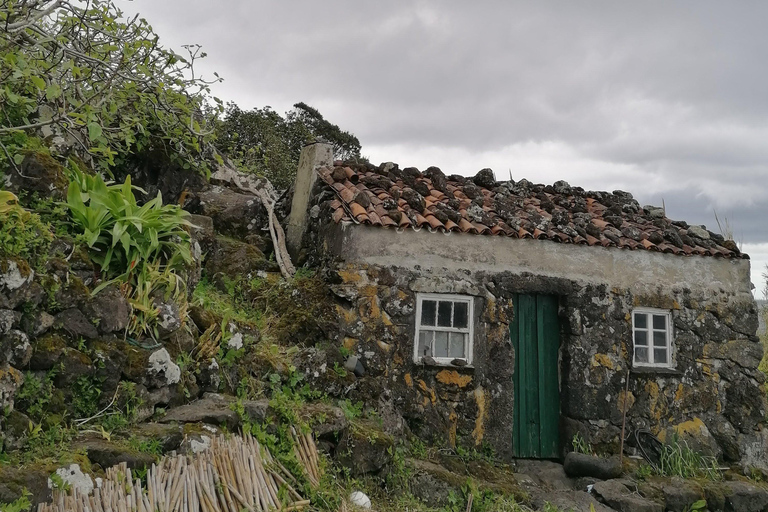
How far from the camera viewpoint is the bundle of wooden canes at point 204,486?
3.83 meters

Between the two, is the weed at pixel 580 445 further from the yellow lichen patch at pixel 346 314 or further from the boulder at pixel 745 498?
the yellow lichen patch at pixel 346 314

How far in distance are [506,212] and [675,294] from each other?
2798mm

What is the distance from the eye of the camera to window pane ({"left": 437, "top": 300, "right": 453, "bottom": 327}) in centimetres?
802

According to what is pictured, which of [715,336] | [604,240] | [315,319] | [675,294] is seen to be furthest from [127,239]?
[715,336]

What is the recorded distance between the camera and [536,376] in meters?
8.48

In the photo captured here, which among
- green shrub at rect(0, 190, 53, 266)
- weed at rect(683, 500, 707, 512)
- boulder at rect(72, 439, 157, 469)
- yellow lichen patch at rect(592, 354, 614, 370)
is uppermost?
green shrub at rect(0, 190, 53, 266)

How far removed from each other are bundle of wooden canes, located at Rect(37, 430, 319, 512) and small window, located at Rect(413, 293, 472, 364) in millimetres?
3018

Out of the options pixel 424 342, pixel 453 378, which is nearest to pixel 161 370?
pixel 424 342

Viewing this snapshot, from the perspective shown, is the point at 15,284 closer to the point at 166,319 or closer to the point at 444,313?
the point at 166,319

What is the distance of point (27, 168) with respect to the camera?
5.41m

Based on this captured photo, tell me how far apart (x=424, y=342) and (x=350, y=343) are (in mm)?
1015

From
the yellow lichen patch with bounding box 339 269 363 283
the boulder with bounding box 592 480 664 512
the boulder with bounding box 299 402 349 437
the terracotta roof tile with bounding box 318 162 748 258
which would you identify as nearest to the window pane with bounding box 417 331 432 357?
the yellow lichen patch with bounding box 339 269 363 283

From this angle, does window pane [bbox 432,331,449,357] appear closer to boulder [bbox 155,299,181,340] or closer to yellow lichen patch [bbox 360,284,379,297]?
yellow lichen patch [bbox 360,284,379,297]

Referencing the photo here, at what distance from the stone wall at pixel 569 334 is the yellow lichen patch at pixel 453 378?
0.04 ft
